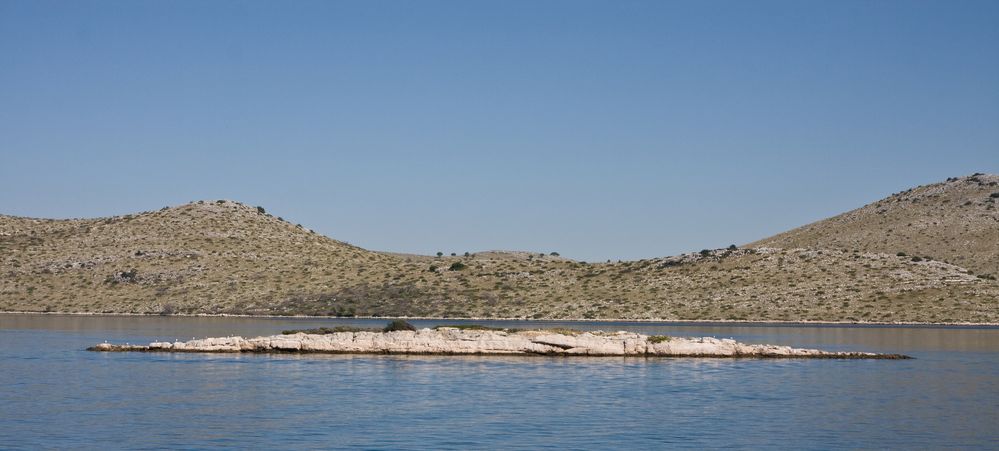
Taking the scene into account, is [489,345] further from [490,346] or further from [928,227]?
[928,227]

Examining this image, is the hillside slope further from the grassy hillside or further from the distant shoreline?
the distant shoreline

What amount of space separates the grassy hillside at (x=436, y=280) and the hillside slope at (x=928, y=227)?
103 cm

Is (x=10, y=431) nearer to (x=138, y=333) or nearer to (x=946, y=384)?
(x=946, y=384)

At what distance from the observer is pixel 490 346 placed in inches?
2562

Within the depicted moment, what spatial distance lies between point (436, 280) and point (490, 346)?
211 ft

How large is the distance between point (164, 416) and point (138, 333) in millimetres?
45848

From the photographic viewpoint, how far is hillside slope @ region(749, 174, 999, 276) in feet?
481

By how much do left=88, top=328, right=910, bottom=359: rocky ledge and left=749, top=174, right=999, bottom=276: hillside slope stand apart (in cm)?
8387

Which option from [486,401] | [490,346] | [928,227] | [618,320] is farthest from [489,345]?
[928,227]

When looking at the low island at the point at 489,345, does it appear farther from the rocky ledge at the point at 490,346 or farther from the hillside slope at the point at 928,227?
the hillside slope at the point at 928,227

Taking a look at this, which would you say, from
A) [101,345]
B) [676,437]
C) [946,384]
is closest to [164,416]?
[676,437]

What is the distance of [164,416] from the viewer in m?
37.1

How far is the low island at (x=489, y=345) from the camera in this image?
6362cm

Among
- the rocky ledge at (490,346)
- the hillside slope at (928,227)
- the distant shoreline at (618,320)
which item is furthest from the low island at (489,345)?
the hillside slope at (928,227)
